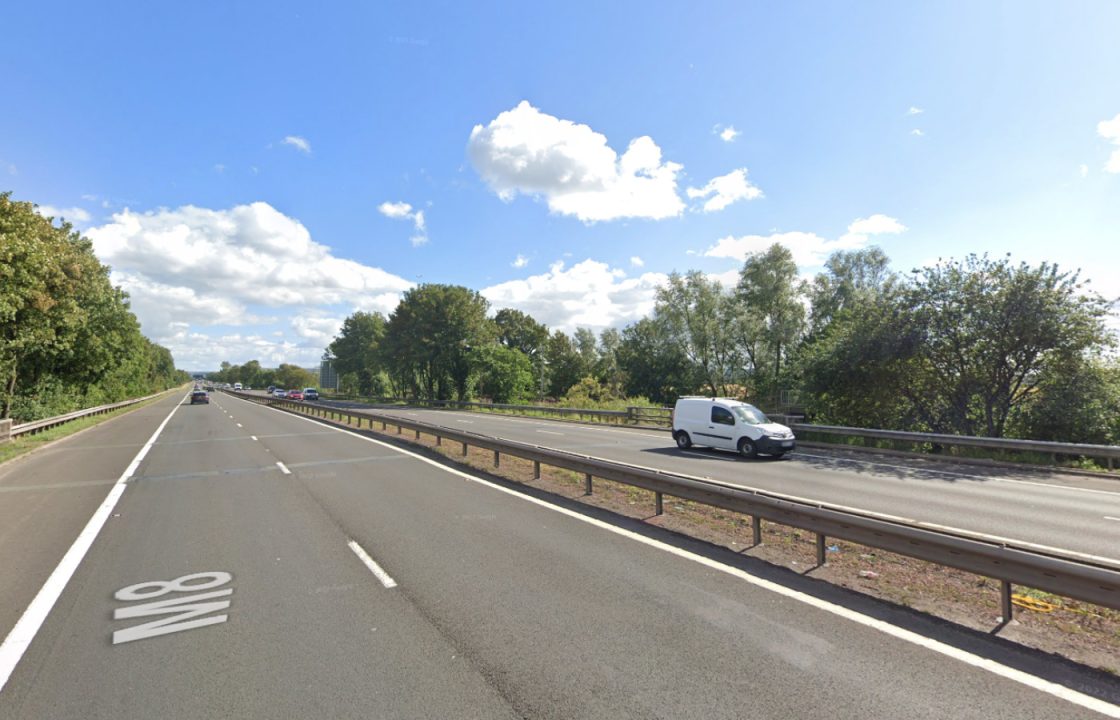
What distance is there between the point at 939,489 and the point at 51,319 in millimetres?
36747

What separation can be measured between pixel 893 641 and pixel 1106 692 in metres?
1.17

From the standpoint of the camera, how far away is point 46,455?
16953 mm

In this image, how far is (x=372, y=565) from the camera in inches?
234

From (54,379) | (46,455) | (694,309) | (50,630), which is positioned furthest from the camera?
(694,309)

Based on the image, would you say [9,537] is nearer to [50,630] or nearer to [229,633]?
[50,630]

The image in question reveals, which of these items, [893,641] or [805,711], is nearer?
[805,711]

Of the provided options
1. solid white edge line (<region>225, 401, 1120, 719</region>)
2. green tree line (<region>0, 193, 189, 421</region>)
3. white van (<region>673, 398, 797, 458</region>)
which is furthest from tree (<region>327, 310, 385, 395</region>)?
solid white edge line (<region>225, 401, 1120, 719</region>)

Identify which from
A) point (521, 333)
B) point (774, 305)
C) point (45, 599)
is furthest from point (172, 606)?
point (521, 333)

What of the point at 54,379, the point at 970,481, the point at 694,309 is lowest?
the point at 970,481

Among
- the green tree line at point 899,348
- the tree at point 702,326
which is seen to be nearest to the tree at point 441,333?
the green tree line at point 899,348

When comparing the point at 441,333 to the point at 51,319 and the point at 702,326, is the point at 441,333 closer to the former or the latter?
the point at 702,326

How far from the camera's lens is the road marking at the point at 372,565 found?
544cm

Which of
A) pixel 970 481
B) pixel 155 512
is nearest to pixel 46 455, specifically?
pixel 155 512

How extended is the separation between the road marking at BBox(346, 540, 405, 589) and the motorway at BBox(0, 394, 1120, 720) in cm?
4
